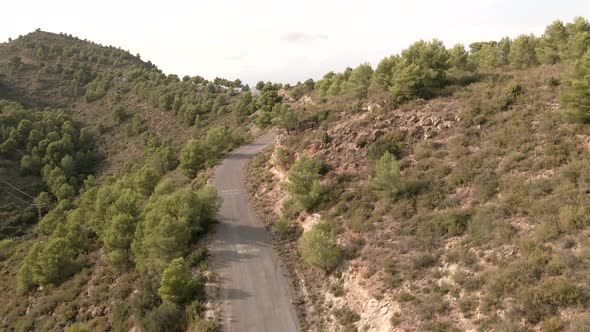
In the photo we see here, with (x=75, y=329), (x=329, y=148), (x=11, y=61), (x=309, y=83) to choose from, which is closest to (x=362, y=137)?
(x=329, y=148)

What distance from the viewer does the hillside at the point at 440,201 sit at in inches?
710

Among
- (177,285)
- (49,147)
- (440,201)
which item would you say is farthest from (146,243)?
(49,147)

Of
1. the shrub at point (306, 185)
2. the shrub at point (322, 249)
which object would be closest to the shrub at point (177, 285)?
the shrub at point (322, 249)

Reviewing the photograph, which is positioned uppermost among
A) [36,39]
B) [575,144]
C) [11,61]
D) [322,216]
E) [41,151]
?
[36,39]

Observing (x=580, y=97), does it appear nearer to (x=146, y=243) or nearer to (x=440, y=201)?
(x=440, y=201)

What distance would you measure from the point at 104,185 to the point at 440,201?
56.2m

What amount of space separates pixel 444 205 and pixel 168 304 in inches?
811

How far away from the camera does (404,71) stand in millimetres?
38938

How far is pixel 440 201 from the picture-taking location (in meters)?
26.1

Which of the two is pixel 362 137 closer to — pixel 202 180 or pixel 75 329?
pixel 202 180

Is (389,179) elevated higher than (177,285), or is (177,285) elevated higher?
(389,179)

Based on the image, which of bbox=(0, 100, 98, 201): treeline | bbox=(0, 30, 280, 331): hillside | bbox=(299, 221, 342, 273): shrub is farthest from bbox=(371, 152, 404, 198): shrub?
bbox=(0, 100, 98, 201): treeline

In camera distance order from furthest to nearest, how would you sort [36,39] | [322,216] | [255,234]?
[36,39] → [255,234] → [322,216]

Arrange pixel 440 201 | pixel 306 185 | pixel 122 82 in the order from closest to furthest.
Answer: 1. pixel 440 201
2. pixel 306 185
3. pixel 122 82
